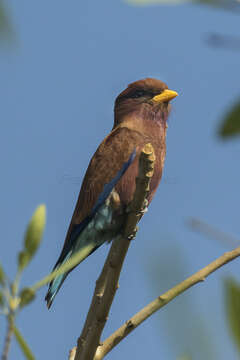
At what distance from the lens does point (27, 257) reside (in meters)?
0.89

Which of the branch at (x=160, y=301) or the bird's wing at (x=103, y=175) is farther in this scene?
the bird's wing at (x=103, y=175)

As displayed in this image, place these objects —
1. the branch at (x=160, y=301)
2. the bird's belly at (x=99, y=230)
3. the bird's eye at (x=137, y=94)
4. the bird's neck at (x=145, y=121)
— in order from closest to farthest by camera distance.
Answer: the branch at (x=160, y=301) < the bird's belly at (x=99, y=230) < the bird's neck at (x=145, y=121) < the bird's eye at (x=137, y=94)

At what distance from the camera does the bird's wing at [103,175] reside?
13.4 feet

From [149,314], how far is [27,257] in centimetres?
142

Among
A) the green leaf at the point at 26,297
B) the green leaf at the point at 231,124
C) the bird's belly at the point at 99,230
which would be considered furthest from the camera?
the bird's belly at the point at 99,230

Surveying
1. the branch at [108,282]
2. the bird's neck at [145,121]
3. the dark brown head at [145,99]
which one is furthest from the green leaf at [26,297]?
the dark brown head at [145,99]

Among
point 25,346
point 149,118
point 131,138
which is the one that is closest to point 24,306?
point 25,346

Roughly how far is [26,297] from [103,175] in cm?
330

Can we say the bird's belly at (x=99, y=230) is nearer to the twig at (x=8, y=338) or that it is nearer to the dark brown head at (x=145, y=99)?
the dark brown head at (x=145, y=99)

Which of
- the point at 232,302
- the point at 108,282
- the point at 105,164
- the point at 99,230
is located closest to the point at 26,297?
the point at 232,302

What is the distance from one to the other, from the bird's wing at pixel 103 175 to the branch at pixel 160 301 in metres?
1.62

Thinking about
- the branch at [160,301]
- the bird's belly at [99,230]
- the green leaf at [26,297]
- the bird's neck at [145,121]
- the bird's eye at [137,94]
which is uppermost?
the bird's eye at [137,94]

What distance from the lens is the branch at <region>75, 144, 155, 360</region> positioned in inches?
91.2

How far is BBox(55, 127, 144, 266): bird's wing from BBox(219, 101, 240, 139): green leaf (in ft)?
11.0
